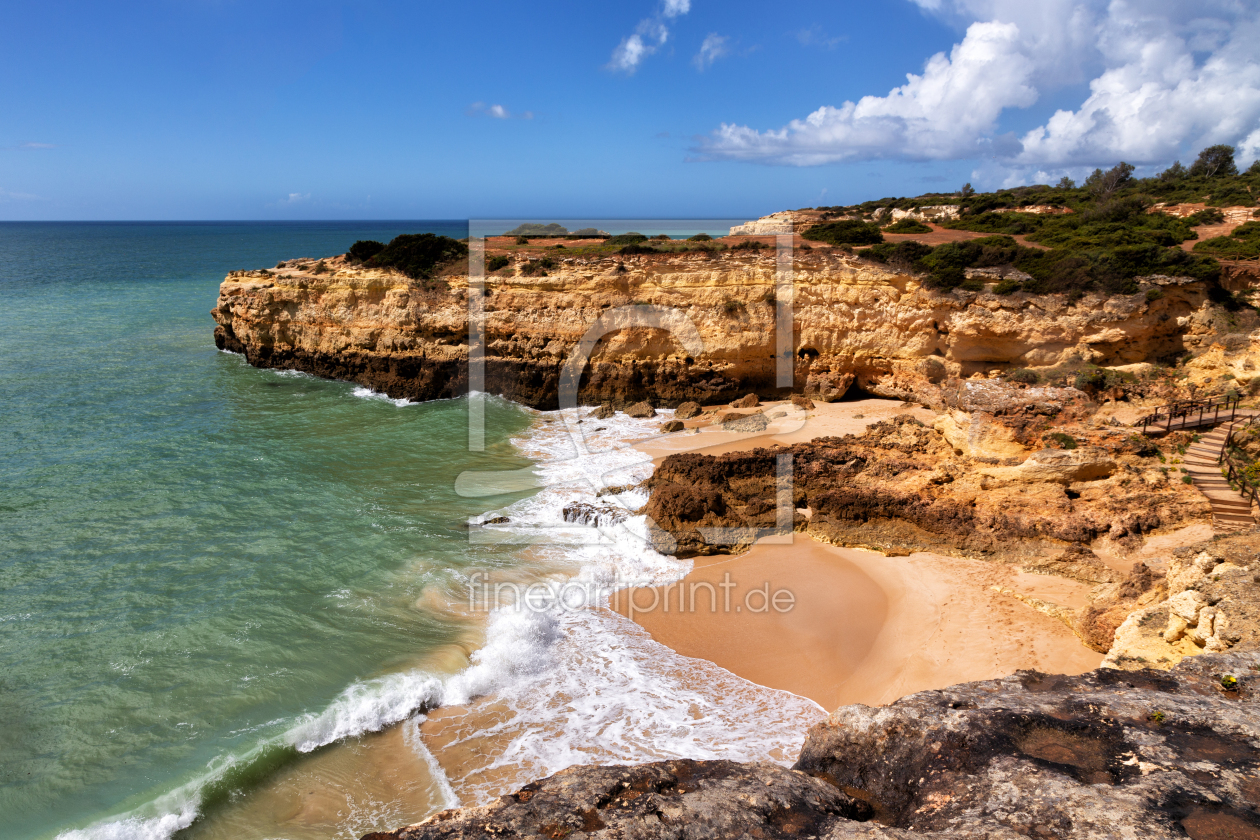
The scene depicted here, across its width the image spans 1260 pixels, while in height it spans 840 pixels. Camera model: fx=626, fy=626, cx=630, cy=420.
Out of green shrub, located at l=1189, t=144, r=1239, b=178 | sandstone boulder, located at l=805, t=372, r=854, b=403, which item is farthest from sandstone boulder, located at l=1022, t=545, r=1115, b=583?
green shrub, located at l=1189, t=144, r=1239, b=178

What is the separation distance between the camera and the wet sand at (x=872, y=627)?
29.3 feet

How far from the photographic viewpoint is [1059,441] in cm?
1209

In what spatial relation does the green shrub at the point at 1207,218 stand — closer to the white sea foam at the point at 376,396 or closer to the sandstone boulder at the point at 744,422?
the sandstone boulder at the point at 744,422

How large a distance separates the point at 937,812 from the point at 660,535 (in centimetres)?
863

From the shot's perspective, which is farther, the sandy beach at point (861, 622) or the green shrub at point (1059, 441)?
the green shrub at point (1059, 441)

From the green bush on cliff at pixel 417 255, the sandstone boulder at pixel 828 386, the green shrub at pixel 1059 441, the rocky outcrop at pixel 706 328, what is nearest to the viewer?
the green shrub at pixel 1059 441

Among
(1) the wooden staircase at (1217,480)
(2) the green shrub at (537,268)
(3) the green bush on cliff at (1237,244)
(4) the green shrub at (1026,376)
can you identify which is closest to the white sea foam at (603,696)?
(1) the wooden staircase at (1217,480)

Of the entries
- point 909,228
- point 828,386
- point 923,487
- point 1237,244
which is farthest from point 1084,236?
point 923,487

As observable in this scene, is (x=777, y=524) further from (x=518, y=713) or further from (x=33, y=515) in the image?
(x=33, y=515)

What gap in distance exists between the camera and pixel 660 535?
42.2 ft

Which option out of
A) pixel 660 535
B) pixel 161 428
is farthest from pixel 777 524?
pixel 161 428

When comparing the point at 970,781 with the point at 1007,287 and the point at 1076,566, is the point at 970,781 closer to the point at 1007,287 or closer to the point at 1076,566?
the point at 1076,566

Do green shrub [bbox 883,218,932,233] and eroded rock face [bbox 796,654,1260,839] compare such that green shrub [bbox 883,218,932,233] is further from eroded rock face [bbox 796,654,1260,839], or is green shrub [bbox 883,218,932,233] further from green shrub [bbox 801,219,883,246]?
eroded rock face [bbox 796,654,1260,839]

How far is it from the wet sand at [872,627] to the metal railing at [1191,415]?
573 cm
